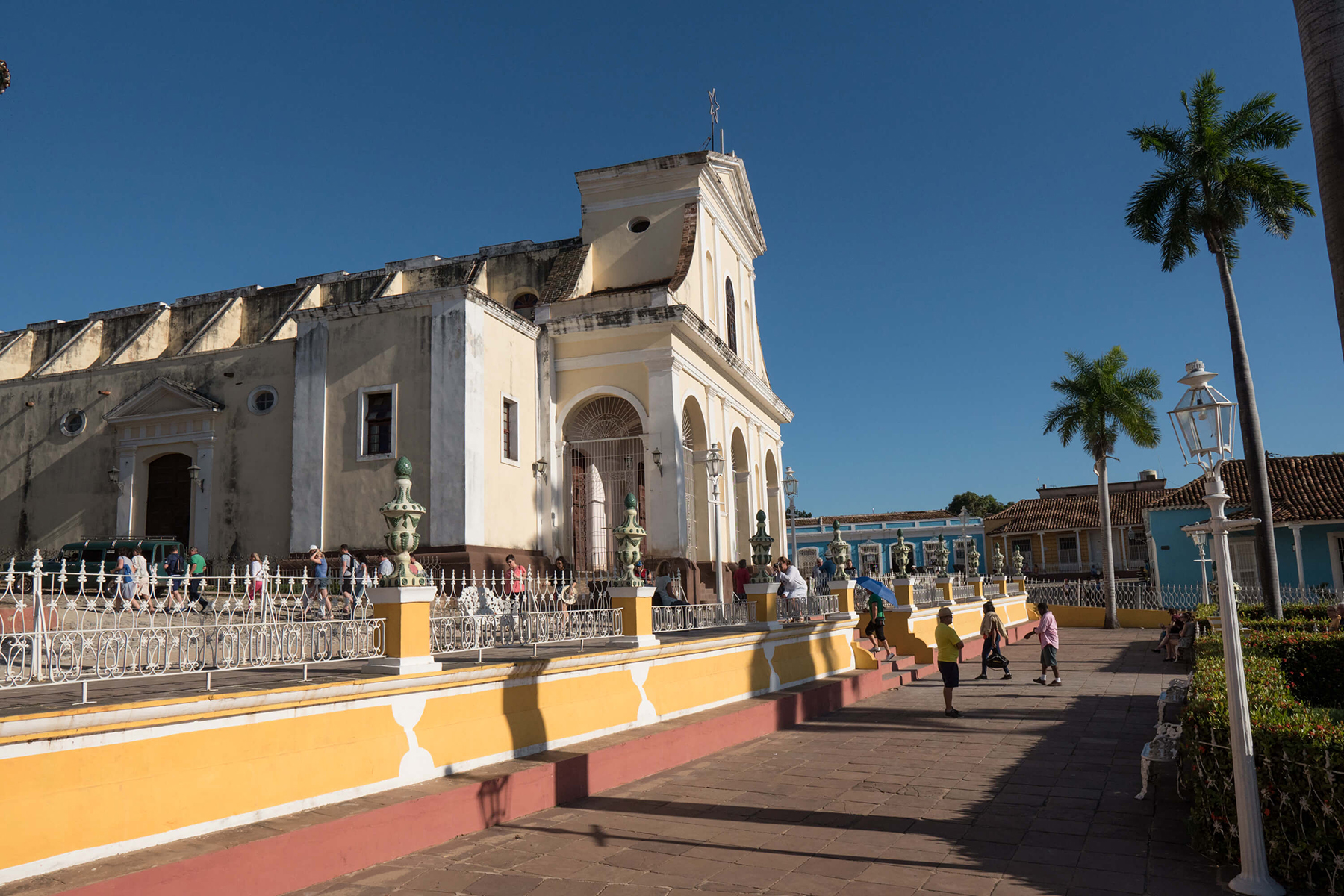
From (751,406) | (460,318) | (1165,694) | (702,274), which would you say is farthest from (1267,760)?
(751,406)

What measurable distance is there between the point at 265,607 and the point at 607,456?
39.3ft

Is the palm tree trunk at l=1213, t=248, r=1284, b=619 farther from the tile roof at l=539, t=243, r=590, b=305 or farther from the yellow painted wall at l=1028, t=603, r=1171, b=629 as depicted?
the tile roof at l=539, t=243, r=590, b=305

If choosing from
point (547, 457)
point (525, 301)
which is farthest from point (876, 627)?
point (525, 301)

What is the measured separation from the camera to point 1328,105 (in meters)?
6.43

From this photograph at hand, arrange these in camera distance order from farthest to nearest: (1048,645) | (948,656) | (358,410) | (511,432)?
(511,432), (358,410), (1048,645), (948,656)

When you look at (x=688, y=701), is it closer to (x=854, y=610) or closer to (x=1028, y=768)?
(x=1028, y=768)

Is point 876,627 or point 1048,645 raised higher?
point 876,627

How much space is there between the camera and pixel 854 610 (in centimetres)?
1523

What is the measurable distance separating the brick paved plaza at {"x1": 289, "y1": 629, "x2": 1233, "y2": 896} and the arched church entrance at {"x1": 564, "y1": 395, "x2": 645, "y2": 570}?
8.72 meters

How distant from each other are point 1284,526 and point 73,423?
3171 centimetres

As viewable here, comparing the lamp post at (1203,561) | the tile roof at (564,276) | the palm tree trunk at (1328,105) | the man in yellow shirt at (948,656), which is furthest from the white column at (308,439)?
the lamp post at (1203,561)

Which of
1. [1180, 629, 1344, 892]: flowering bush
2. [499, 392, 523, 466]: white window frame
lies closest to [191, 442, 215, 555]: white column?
[499, 392, 523, 466]: white window frame

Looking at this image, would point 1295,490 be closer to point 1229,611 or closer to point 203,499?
point 1229,611

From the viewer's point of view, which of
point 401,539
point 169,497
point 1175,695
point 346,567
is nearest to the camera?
point 401,539
